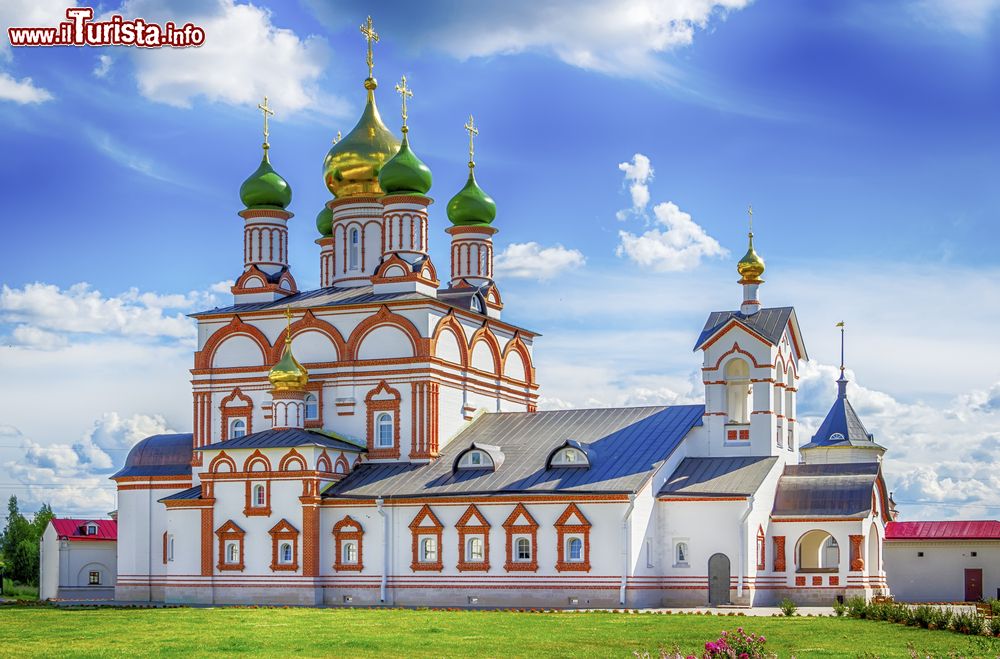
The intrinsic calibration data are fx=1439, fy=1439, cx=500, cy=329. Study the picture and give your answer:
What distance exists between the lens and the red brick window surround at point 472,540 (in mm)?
33938

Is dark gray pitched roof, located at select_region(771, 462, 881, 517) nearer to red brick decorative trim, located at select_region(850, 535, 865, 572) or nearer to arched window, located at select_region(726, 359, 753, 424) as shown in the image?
red brick decorative trim, located at select_region(850, 535, 865, 572)

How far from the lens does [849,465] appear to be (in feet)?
114

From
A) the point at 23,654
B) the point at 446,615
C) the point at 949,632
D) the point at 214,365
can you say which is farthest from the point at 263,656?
the point at 214,365

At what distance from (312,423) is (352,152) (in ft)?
26.5

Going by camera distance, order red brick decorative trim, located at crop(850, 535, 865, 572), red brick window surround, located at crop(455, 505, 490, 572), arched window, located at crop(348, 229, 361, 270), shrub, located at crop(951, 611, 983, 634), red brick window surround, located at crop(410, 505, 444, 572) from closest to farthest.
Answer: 1. shrub, located at crop(951, 611, 983, 634)
2. red brick decorative trim, located at crop(850, 535, 865, 572)
3. red brick window surround, located at crop(455, 505, 490, 572)
4. red brick window surround, located at crop(410, 505, 444, 572)
5. arched window, located at crop(348, 229, 361, 270)

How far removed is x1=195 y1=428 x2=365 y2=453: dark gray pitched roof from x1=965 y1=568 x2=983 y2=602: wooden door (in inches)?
625

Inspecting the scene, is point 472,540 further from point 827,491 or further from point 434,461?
point 827,491

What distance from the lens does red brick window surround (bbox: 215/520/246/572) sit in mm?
36125

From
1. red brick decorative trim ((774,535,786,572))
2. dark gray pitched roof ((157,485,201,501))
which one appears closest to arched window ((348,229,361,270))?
dark gray pitched roof ((157,485,201,501))

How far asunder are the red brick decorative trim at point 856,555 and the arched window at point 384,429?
39.2 ft

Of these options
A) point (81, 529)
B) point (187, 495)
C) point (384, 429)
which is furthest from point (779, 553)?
point (81, 529)

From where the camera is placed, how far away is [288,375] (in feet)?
121

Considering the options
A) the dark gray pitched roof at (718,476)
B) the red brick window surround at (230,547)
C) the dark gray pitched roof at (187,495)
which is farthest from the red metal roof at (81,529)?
the dark gray pitched roof at (718,476)

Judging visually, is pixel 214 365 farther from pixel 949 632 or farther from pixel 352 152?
pixel 949 632
